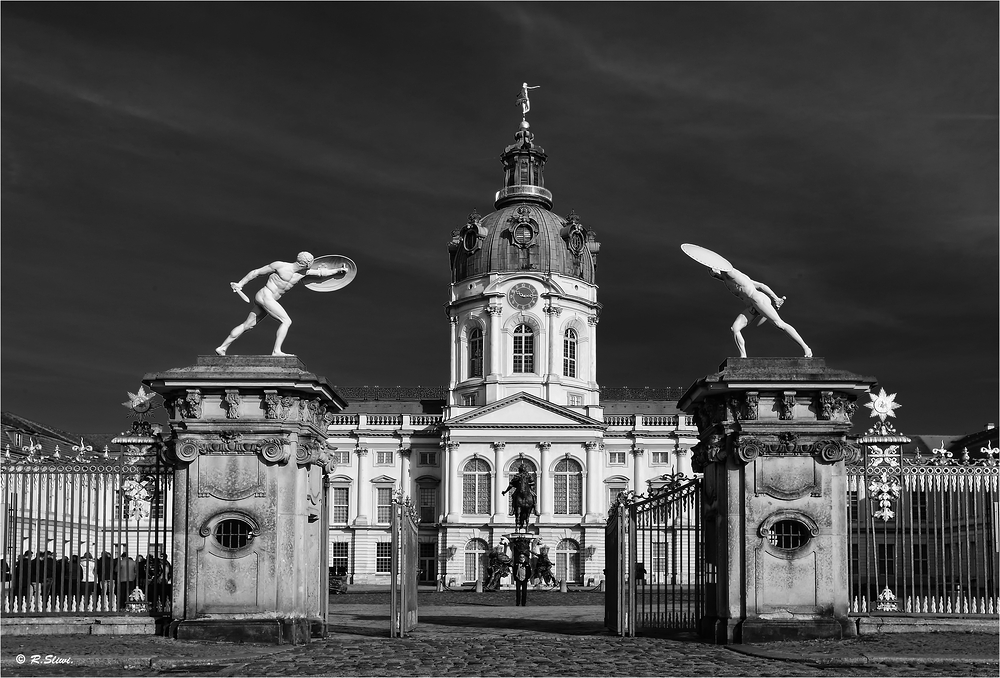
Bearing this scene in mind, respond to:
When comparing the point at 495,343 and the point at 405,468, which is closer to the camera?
the point at 495,343

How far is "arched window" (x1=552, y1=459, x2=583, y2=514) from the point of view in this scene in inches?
2948

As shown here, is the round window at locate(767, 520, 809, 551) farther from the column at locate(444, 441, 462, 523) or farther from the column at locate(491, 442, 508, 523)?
the column at locate(444, 441, 462, 523)

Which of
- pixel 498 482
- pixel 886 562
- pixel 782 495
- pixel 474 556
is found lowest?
pixel 474 556

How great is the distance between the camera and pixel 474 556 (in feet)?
243

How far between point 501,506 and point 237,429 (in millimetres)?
58959

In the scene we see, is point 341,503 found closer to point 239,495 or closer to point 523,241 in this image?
point 523,241

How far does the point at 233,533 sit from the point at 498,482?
191 ft

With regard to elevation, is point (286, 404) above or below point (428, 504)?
above

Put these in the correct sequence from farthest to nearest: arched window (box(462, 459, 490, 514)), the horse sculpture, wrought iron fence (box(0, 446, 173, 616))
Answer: arched window (box(462, 459, 490, 514))
the horse sculpture
wrought iron fence (box(0, 446, 173, 616))

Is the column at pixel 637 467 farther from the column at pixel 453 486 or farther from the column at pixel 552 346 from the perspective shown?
the column at pixel 453 486

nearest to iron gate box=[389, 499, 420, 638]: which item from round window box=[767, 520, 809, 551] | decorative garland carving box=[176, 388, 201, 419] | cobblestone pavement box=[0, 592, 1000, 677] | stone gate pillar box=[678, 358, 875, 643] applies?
cobblestone pavement box=[0, 592, 1000, 677]

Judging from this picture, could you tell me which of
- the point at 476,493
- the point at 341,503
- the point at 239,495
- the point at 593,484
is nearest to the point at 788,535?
the point at 239,495

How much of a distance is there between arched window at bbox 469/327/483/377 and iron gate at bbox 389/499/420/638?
58.8 metres

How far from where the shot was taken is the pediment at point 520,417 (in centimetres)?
7450
